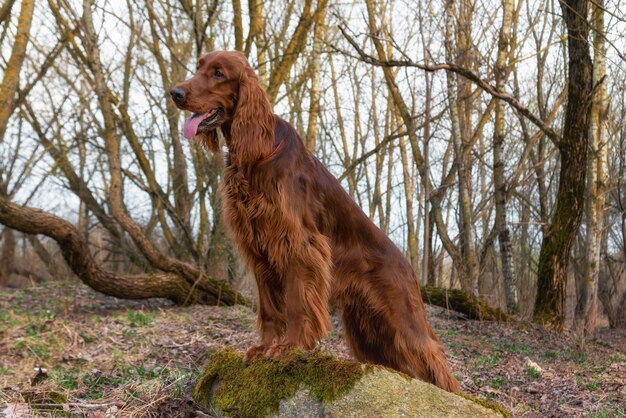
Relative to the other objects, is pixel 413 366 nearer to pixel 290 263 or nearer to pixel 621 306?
pixel 290 263

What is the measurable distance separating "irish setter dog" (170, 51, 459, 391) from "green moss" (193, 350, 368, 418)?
0.41 ft

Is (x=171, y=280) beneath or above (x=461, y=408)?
above

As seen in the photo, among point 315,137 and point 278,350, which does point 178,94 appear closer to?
point 278,350

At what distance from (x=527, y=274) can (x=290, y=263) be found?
1659 centimetres

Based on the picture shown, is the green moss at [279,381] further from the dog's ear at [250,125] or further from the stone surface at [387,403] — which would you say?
the dog's ear at [250,125]

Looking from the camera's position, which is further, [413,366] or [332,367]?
[413,366]

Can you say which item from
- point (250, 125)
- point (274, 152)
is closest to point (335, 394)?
point (274, 152)

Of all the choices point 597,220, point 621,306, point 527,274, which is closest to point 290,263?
point 597,220

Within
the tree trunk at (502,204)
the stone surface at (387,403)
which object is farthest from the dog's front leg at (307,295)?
the tree trunk at (502,204)

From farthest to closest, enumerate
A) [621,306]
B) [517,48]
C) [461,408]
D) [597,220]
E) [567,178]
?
[621,306], [517,48], [597,220], [567,178], [461,408]

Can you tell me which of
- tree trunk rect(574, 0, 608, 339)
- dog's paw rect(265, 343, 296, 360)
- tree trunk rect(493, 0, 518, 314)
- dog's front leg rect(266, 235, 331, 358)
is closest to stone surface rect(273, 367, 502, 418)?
dog's paw rect(265, 343, 296, 360)

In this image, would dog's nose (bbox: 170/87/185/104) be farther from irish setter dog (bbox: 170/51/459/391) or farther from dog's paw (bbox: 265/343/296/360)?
dog's paw (bbox: 265/343/296/360)

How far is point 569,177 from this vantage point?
8.81m

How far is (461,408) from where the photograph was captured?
8.93 ft
